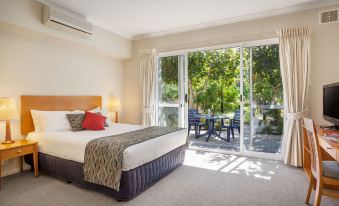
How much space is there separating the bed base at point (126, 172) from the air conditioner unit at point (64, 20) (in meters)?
2.01

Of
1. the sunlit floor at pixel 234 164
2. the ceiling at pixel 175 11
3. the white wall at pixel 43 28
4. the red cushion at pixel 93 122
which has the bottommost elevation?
the sunlit floor at pixel 234 164

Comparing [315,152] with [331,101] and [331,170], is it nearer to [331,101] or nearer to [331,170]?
[331,170]

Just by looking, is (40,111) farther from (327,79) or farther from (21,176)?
(327,79)

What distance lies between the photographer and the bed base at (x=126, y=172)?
2254 mm

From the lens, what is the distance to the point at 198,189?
2.57 metres

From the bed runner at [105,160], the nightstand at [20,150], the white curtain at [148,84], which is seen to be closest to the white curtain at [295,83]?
the bed runner at [105,160]

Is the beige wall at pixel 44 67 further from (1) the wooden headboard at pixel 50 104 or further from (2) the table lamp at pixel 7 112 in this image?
(2) the table lamp at pixel 7 112

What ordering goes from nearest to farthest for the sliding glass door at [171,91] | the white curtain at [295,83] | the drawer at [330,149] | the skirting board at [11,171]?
1. the drawer at [330,149]
2. the skirting board at [11,171]
3. the white curtain at [295,83]
4. the sliding glass door at [171,91]

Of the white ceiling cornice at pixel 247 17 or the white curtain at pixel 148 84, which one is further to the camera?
the white curtain at pixel 148 84

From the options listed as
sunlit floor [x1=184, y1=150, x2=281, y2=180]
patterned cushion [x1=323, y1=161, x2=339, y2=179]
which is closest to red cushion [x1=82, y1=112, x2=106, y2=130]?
sunlit floor [x1=184, y1=150, x2=281, y2=180]

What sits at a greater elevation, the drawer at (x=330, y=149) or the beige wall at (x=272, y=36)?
the beige wall at (x=272, y=36)

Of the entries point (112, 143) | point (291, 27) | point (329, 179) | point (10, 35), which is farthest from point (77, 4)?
point (329, 179)

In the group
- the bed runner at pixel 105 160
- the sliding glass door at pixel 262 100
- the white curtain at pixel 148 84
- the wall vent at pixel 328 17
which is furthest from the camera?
the white curtain at pixel 148 84

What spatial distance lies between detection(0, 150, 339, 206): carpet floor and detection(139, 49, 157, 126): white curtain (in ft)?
5.84
